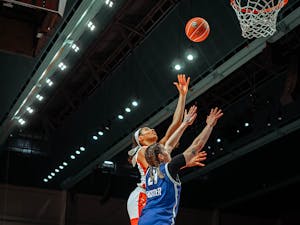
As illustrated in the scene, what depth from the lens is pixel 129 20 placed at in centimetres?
1380

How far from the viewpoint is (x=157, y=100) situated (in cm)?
1359

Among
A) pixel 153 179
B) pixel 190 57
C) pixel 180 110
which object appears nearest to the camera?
pixel 153 179

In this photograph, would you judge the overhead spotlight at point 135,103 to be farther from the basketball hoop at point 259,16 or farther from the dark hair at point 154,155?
the dark hair at point 154,155

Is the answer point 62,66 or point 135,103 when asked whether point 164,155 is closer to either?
point 62,66

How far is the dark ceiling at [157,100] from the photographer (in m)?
11.2

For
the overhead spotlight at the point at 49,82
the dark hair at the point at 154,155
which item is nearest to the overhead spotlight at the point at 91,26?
the overhead spotlight at the point at 49,82

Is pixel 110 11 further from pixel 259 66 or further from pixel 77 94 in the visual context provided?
pixel 77 94

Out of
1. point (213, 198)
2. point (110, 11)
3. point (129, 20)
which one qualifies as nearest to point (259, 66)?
point (129, 20)

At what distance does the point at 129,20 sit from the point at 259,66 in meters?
3.40

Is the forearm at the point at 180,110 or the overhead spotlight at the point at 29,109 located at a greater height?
the overhead spotlight at the point at 29,109

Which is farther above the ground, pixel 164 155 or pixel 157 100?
pixel 157 100

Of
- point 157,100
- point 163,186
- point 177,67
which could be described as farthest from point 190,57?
point 163,186

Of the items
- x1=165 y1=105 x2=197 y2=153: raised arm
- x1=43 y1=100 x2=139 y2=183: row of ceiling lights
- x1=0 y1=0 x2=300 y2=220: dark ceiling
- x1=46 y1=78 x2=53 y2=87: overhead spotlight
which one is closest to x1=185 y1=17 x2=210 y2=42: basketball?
x1=0 y1=0 x2=300 y2=220: dark ceiling

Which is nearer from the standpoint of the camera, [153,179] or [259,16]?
[153,179]
